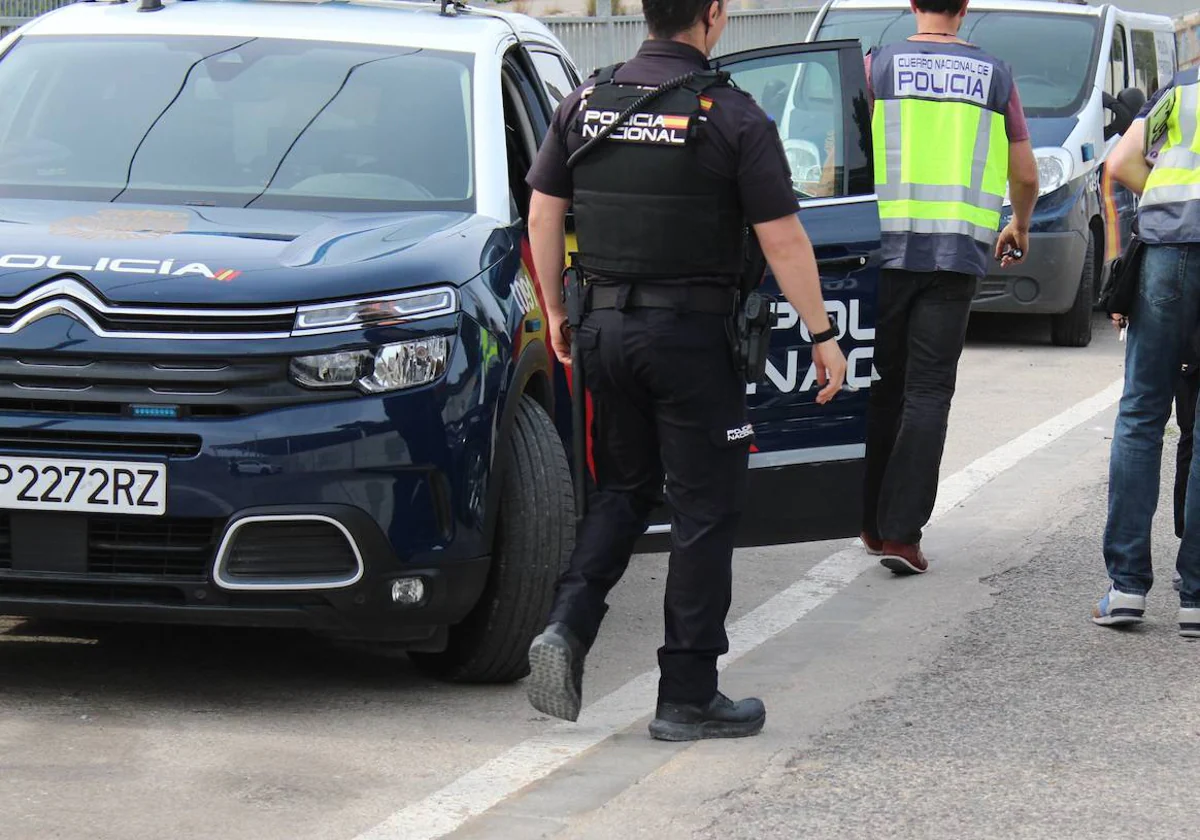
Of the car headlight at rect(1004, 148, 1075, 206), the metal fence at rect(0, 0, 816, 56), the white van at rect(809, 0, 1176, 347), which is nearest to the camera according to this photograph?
the car headlight at rect(1004, 148, 1075, 206)

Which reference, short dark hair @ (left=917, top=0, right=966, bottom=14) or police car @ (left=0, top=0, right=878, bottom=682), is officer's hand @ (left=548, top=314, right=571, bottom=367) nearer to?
police car @ (left=0, top=0, right=878, bottom=682)

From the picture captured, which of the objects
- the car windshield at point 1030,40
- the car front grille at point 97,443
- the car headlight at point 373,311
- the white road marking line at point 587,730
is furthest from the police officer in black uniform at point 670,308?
the car windshield at point 1030,40

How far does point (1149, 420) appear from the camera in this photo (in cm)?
609

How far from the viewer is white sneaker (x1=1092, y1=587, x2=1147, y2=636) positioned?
6.06 meters

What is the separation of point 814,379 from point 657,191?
1.61 meters

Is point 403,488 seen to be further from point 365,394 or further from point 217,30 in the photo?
point 217,30

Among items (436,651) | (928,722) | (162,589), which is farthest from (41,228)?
(928,722)

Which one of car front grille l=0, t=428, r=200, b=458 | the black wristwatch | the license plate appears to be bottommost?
the license plate

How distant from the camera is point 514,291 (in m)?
5.36

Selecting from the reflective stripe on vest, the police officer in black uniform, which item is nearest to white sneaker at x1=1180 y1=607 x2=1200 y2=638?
the reflective stripe on vest

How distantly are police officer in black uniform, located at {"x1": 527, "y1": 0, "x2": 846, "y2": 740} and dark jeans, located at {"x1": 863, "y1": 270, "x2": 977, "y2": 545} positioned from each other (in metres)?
1.93

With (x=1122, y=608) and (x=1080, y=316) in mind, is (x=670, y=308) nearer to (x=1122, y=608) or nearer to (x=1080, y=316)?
(x=1122, y=608)

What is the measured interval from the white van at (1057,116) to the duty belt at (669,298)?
7705 millimetres

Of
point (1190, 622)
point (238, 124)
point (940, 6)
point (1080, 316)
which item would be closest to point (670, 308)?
point (238, 124)
